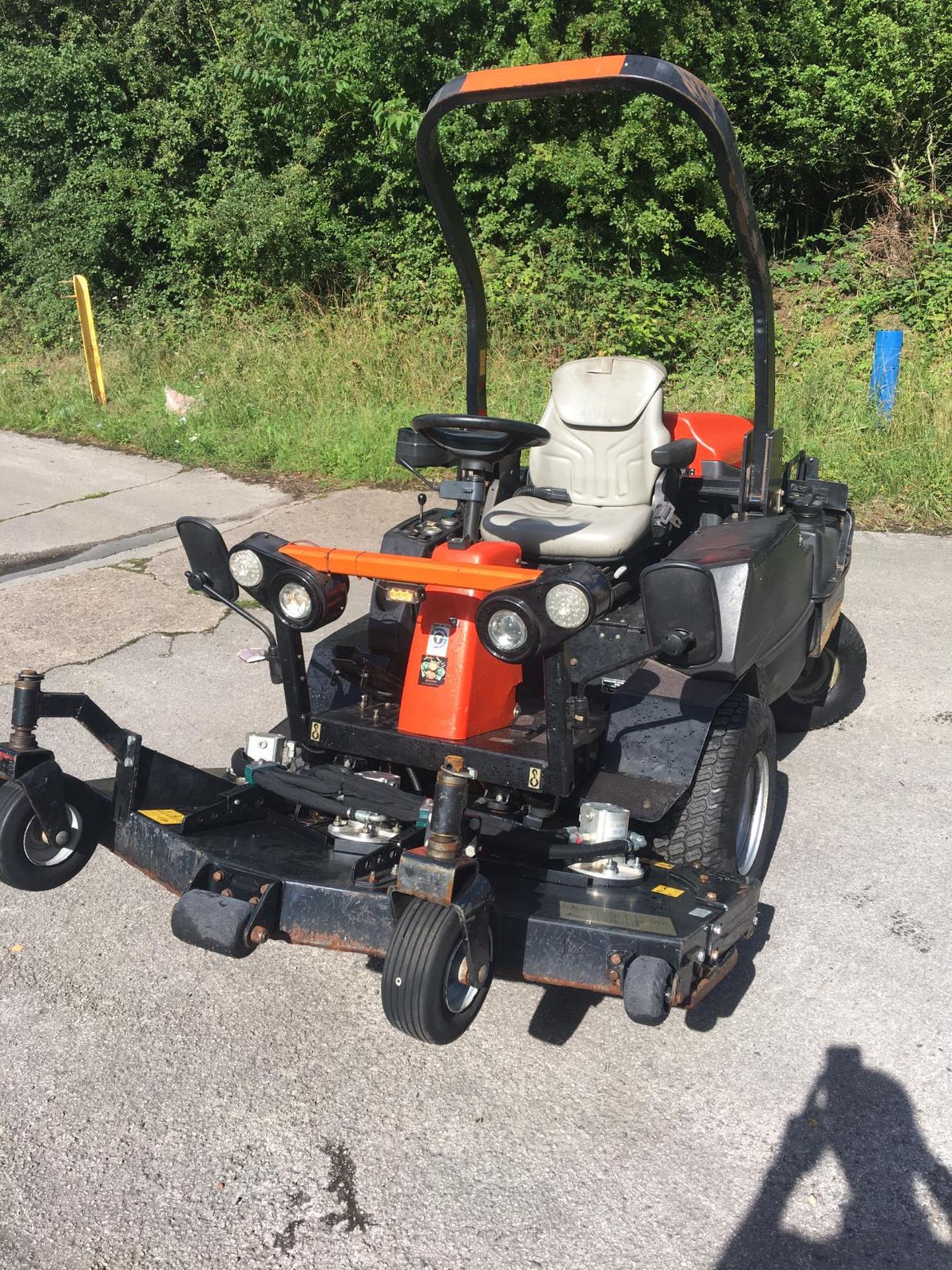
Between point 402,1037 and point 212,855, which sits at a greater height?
point 212,855

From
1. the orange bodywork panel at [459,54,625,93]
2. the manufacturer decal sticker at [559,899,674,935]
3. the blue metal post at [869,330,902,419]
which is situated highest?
the orange bodywork panel at [459,54,625,93]

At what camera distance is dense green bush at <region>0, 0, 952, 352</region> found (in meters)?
11.5

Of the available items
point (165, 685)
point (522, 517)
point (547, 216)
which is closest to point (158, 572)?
point (165, 685)

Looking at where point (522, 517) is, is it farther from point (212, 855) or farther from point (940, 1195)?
point (940, 1195)

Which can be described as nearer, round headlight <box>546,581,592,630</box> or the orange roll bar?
round headlight <box>546,581,592,630</box>

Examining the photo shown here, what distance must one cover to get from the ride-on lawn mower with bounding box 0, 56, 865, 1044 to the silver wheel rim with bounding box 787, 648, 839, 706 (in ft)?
2.92

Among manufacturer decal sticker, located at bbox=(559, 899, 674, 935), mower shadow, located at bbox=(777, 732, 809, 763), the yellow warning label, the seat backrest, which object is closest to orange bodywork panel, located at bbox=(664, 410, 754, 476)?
the seat backrest

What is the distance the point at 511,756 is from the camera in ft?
9.48

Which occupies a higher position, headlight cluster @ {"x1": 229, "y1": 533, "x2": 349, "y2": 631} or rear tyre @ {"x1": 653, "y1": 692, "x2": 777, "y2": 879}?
headlight cluster @ {"x1": 229, "y1": 533, "x2": 349, "y2": 631}

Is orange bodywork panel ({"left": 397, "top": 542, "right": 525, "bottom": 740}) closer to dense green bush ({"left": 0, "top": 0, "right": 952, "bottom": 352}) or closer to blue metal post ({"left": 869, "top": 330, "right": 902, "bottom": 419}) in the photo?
blue metal post ({"left": 869, "top": 330, "right": 902, "bottom": 419})

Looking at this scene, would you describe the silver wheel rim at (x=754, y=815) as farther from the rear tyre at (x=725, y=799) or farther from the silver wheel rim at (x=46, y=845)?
the silver wheel rim at (x=46, y=845)

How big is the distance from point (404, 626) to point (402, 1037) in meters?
1.18

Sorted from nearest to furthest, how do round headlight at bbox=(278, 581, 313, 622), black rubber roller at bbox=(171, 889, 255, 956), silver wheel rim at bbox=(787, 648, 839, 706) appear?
1. black rubber roller at bbox=(171, 889, 255, 956)
2. round headlight at bbox=(278, 581, 313, 622)
3. silver wheel rim at bbox=(787, 648, 839, 706)

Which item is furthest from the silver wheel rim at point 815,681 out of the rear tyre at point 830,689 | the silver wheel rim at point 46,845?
the silver wheel rim at point 46,845
